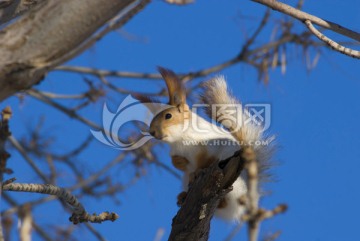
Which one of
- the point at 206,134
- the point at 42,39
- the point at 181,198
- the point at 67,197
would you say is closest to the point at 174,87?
the point at 206,134

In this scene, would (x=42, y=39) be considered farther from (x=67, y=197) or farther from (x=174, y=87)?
(x=174, y=87)

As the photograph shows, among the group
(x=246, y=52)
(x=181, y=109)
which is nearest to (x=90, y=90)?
(x=246, y=52)

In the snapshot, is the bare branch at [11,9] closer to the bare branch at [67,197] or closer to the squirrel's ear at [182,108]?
the bare branch at [67,197]

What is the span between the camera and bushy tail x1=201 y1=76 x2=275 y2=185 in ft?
8.08

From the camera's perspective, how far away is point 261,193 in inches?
105

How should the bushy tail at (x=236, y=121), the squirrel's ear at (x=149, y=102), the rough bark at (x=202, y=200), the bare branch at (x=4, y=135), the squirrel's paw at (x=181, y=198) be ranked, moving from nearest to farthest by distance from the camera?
the bare branch at (x=4, y=135) → the rough bark at (x=202, y=200) → the bushy tail at (x=236, y=121) → the squirrel's paw at (x=181, y=198) → the squirrel's ear at (x=149, y=102)

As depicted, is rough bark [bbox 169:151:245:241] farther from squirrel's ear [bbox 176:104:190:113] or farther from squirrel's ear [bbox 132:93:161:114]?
squirrel's ear [bbox 132:93:161:114]

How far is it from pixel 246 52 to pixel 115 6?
8.76ft

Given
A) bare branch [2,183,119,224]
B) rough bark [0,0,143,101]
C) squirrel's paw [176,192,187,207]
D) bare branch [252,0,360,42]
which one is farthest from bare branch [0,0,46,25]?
squirrel's paw [176,192,187,207]

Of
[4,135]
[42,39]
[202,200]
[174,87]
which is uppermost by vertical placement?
[174,87]

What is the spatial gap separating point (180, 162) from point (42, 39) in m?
1.46

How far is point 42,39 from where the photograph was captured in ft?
3.98

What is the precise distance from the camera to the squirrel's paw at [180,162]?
2.60 m

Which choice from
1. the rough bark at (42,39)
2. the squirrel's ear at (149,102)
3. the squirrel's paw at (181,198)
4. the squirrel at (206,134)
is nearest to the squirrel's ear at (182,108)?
the squirrel at (206,134)
